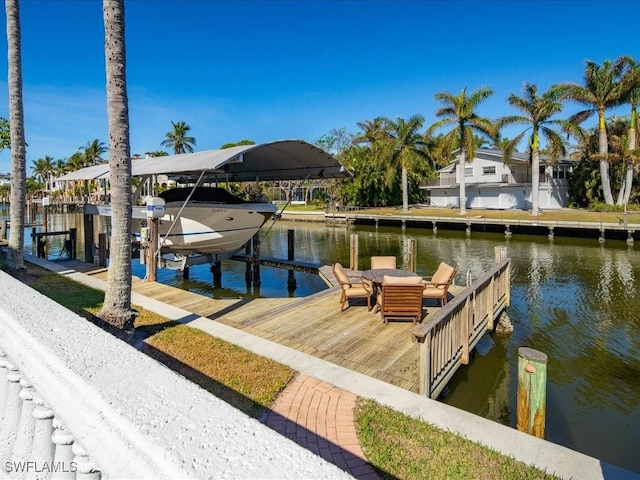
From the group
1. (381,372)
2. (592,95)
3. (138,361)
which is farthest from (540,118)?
(138,361)

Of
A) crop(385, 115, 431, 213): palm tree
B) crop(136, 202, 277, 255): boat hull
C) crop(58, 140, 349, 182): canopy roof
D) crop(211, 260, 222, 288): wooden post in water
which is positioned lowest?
crop(211, 260, 222, 288): wooden post in water

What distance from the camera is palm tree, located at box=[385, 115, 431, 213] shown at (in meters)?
41.7

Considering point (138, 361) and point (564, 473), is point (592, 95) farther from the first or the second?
point (138, 361)

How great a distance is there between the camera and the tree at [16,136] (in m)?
9.87

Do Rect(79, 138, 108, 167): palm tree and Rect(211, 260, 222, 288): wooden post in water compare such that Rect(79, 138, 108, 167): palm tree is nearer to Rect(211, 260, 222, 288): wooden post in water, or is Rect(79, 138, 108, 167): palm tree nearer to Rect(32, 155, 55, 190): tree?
Rect(32, 155, 55, 190): tree

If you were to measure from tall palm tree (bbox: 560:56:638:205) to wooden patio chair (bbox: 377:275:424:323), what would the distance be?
3590 centimetres

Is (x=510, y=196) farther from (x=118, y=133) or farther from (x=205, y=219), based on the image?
(x=118, y=133)

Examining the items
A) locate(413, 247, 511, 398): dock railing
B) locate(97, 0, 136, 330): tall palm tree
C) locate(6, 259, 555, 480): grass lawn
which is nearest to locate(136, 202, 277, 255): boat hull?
locate(6, 259, 555, 480): grass lawn

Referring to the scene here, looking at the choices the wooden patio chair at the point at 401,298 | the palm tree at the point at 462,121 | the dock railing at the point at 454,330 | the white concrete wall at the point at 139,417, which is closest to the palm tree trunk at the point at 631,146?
the palm tree at the point at 462,121

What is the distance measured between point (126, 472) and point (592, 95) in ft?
142

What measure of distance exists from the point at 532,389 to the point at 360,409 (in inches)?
78.4

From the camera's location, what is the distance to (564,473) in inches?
130

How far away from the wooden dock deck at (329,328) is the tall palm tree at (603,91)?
35321mm

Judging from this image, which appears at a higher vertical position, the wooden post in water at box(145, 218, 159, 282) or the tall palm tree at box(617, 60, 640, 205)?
the tall palm tree at box(617, 60, 640, 205)
